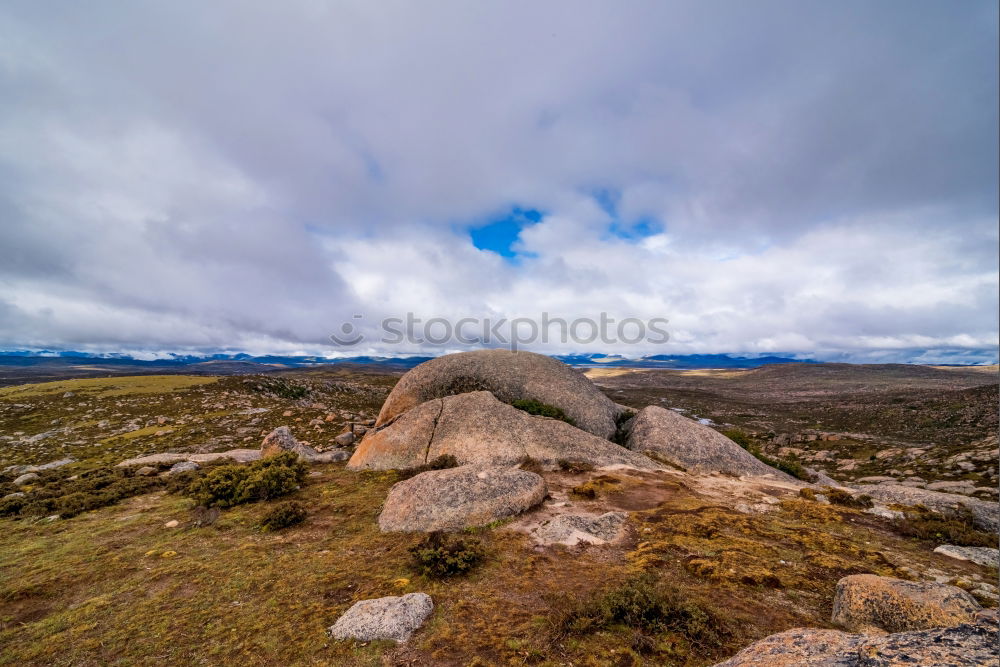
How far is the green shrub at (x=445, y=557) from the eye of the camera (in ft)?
29.1

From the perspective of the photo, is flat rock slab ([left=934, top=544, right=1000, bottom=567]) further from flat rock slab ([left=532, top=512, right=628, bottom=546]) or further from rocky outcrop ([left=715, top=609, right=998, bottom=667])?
flat rock slab ([left=532, top=512, right=628, bottom=546])

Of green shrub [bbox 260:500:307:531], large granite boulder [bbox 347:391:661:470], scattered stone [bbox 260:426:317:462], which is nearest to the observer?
green shrub [bbox 260:500:307:531]

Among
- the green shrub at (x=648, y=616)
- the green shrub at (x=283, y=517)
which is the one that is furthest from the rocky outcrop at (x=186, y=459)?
the green shrub at (x=648, y=616)

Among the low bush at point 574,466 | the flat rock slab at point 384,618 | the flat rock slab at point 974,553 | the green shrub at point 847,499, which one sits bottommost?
the green shrub at point 847,499

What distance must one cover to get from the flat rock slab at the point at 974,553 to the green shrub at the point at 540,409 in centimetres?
1485

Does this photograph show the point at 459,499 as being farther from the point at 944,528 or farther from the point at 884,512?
the point at 884,512

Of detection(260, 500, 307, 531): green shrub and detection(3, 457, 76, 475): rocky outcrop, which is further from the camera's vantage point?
detection(3, 457, 76, 475): rocky outcrop

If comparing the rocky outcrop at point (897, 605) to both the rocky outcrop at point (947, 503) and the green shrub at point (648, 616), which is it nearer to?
the green shrub at point (648, 616)

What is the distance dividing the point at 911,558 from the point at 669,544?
6.01 meters

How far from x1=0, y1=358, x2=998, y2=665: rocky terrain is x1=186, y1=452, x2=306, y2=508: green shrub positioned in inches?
3.4

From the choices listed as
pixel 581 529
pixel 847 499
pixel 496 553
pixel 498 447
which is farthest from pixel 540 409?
pixel 847 499

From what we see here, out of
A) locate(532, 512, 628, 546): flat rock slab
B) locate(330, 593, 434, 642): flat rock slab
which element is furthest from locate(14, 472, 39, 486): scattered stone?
locate(532, 512, 628, 546): flat rock slab

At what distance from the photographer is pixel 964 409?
48219 millimetres

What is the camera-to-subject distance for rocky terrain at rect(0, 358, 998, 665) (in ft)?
21.4
